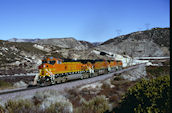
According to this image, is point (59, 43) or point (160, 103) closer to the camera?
point (160, 103)

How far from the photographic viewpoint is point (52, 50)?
68.4 m

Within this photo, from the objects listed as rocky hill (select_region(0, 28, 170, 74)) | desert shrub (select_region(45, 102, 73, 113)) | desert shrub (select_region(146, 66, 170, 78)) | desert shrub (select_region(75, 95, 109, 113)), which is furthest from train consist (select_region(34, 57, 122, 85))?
rocky hill (select_region(0, 28, 170, 74))

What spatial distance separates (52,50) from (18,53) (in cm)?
1639

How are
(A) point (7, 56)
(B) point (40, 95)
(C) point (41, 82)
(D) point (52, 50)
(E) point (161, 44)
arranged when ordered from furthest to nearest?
1. (E) point (161, 44)
2. (D) point (52, 50)
3. (A) point (7, 56)
4. (C) point (41, 82)
5. (B) point (40, 95)

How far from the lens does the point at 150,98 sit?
5680mm

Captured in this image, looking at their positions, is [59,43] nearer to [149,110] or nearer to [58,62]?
[58,62]

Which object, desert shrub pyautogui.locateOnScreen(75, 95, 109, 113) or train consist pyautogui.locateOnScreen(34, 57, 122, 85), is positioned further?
train consist pyautogui.locateOnScreen(34, 57, 122, 85)

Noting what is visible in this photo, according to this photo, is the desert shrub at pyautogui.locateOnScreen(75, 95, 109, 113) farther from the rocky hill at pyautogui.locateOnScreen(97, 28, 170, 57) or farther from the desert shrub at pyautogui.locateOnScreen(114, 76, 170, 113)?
the rocky hill at pyautogui.locateOnScreen(97, 28, 170, 57)

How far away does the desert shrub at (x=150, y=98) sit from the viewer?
17.4ft

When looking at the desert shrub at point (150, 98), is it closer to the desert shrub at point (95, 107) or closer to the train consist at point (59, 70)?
the desert shrub at point (95, 107)

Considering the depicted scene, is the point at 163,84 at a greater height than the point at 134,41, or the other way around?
the point at 134,41

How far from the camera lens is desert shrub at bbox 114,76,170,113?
5308mm

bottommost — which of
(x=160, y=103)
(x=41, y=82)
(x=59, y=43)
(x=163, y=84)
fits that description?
(x=41, y=82)

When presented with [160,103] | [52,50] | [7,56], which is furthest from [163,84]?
[52,50]
